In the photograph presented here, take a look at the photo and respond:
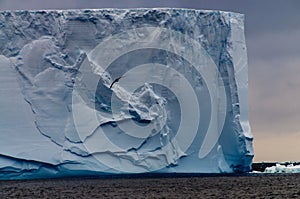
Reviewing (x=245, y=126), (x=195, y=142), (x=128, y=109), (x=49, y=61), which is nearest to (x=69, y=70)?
(x=49, y=61)

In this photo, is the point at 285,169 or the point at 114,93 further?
the point at 285,169

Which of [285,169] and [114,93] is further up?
[114,93]

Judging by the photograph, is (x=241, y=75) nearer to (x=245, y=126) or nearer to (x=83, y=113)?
(x=245, y=126)

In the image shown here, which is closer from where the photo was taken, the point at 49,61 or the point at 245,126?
the point at 49,61

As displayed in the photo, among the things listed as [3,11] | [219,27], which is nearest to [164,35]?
[219,27]

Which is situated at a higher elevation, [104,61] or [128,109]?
[104,61]

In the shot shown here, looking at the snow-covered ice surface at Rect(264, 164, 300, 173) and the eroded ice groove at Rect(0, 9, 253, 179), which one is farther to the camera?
the snow-covered ice surface at Rect(264, 164, 300, 173)

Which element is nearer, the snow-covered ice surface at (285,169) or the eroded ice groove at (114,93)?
the eroded ice groove at (114,93)

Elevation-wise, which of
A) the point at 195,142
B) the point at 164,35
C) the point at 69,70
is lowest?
the point at 195,142
